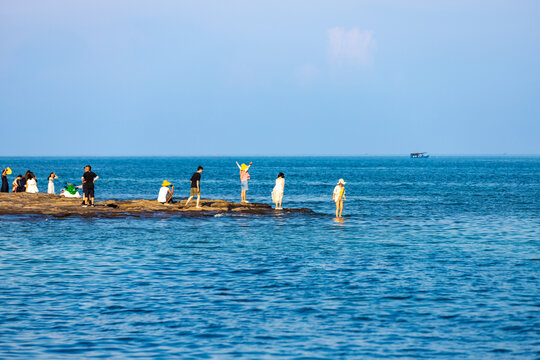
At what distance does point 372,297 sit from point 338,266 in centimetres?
496

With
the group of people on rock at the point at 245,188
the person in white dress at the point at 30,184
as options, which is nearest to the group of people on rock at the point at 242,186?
the group of people on rock at the point at 245,188

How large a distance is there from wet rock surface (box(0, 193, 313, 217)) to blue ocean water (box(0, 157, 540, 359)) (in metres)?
5.27

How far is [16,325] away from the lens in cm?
1473

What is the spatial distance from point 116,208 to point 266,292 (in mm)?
24962

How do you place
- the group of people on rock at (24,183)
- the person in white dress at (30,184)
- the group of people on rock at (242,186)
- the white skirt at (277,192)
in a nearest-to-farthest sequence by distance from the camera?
the group of people on rock at (242,186)
the white skirt at (277,192)
the person in white dress at (30,184)
the group of people on rock at (24,183)

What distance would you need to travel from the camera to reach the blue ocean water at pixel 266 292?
43.8 feet

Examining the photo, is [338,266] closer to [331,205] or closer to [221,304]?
[221,304]

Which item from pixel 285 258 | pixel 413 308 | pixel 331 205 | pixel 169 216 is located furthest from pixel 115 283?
pixel 331 205

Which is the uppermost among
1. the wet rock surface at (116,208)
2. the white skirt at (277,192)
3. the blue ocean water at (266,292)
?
the white skirt at (277,192)

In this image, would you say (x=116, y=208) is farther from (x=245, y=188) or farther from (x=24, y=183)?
(x=24, y=183)

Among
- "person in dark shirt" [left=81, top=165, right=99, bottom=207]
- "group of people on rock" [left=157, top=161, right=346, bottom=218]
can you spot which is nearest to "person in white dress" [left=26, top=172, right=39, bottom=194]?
"person in dark shirt" [left=81, top=165, right=99, bottom=207]

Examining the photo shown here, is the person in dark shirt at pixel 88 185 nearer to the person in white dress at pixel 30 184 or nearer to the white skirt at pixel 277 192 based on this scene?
the person in white dress at pixel 30 184

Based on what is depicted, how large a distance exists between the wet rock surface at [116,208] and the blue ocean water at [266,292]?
527 centimetres

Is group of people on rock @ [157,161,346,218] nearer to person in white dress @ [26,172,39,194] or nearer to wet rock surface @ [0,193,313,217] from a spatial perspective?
wet rock surface @ [0,193,313,217]
